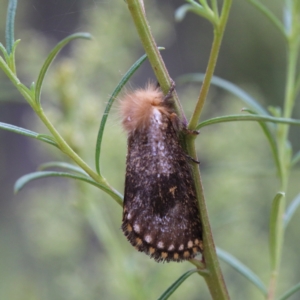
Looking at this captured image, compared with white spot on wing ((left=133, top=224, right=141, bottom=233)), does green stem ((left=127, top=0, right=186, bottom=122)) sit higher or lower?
higher

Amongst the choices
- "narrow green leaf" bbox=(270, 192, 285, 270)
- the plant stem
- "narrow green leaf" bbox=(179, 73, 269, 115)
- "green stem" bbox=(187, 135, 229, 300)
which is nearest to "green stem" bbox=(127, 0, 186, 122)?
the plant stem

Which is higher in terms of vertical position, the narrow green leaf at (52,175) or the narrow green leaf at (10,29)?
the narrow green leaf at (10,29)

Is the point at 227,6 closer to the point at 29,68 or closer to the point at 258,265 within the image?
the point at 29,68

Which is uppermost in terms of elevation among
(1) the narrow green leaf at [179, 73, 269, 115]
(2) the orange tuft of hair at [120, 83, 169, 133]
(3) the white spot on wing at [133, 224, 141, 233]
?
(1) the narrow green leaf at [179, 73, 269, 115]

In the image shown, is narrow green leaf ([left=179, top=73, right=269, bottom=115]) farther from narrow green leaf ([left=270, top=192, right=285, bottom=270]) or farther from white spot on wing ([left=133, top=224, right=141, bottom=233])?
white spot on wing ([left=133, top=224, right=141, bottom=233])

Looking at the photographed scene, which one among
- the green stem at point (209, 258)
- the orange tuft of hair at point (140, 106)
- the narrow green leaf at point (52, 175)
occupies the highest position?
the orange tuft of hair at point (140, 106)

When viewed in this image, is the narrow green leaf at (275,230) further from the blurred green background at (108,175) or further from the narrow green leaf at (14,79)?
the narrow green leaf at (14,79)

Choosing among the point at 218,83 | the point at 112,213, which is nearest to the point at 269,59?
the point at 112,213

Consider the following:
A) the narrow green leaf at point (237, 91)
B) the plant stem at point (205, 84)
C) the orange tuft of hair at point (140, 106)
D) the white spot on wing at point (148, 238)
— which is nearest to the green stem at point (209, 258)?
the plant stem at point (205, 84)
